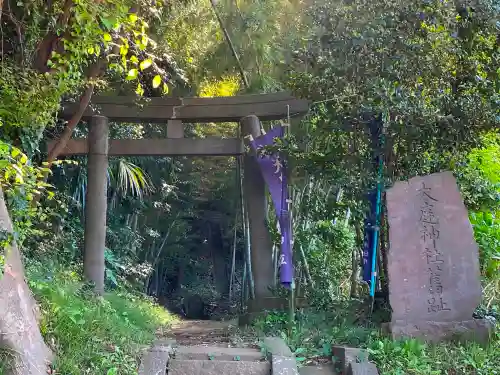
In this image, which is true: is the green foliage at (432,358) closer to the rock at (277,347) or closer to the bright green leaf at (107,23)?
the rock at (277,347)

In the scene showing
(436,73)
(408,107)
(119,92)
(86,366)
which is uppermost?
(119,92)

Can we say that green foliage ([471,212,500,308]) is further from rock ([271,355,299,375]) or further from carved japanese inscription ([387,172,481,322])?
rock ([271,355,299,375])

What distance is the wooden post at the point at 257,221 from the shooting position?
→ 23.3 feet

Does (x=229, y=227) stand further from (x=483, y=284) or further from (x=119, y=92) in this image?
(x=483, y=284)

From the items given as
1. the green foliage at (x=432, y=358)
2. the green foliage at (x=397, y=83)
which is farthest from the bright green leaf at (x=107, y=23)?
the green foliage at (x=432, y=358)

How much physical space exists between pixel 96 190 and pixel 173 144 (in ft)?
4.25

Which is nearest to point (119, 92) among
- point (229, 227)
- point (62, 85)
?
point (62, 85)

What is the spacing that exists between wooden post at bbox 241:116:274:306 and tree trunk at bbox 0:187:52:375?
3.70m

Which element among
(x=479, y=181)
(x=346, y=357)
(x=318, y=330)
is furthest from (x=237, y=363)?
(x=479, y=181)

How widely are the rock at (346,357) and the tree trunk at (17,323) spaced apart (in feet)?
7.23

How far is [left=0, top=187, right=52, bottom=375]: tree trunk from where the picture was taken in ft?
11.0

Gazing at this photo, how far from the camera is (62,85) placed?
473 cm

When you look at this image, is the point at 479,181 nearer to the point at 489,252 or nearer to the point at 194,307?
the point at 489,252

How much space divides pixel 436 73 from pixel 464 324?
2.29 m
